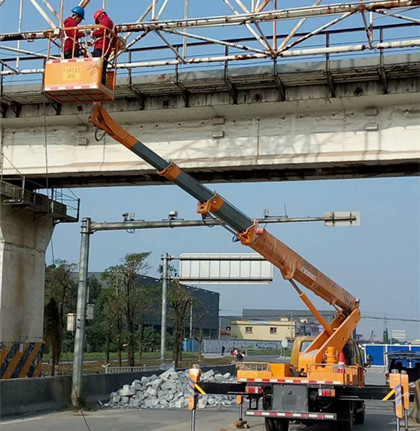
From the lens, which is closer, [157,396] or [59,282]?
[157,396]

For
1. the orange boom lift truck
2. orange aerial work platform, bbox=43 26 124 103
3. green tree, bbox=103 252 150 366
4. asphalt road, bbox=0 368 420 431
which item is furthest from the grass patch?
orange aerial work platform, bbox=43 26 124 103

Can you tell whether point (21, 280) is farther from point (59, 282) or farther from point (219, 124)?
point (59, 282)

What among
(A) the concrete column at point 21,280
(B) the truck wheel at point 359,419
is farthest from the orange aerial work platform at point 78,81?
(B) the truck wheel at point 359,419

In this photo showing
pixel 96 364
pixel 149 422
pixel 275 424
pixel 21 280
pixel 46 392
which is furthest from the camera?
pixel 96 364

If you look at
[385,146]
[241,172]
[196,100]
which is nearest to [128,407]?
[241,172]

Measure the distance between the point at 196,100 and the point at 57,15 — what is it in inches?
166

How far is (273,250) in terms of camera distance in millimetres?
13984

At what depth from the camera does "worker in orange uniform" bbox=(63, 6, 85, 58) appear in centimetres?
1355

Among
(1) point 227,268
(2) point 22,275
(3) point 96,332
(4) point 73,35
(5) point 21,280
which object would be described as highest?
(4) point 73,35

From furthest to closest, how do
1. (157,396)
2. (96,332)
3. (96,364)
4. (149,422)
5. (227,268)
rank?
1. (96,332)
2. (96,364)
3. (227,268)
4. (157,396)
5. (149,422)

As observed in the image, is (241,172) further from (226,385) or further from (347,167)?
(226,385)

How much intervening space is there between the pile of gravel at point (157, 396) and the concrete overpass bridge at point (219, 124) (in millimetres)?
3293

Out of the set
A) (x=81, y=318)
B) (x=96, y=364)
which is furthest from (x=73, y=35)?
(x=96, y=364)

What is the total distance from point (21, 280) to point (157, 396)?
18.5ft
